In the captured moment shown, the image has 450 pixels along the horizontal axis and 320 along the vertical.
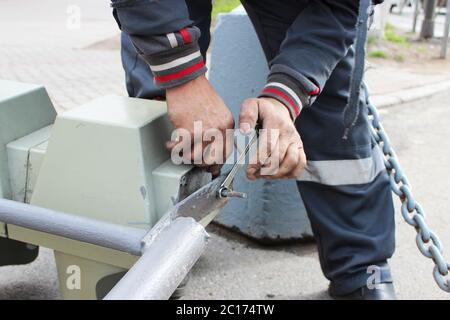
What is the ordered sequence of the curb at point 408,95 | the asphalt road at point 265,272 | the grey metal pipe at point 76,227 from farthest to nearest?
the curb at point 408,95 → the asphalt road at point 265,272 → the grey metal pipe at point 76,227

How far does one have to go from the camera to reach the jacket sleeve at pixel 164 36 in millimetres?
1325

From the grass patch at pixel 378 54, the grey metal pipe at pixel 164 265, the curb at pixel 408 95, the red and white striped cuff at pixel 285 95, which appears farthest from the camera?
the grass patch at pixel 378 54

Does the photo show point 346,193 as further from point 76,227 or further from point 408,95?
point 408,95

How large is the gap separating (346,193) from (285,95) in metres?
0.62

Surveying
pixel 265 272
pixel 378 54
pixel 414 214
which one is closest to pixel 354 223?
pixel 414 214

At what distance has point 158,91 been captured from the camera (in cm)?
166

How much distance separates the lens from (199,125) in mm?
1352

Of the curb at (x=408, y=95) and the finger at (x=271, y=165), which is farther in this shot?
the curb at (x=408, y=95)

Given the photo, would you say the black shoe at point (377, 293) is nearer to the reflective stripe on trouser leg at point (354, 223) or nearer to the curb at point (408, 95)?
the reflective stripe on trouser leg at point (354, 223)

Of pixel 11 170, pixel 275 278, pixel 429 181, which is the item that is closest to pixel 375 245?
pixel 275 278

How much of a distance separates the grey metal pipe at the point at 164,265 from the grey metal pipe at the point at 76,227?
4.5 inches

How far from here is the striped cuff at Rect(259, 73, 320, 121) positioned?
1428mm

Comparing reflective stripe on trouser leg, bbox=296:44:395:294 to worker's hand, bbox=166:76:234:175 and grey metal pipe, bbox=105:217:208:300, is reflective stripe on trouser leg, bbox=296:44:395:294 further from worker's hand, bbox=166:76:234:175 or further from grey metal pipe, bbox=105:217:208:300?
grey metal pipe, bbox=105:217:208:300

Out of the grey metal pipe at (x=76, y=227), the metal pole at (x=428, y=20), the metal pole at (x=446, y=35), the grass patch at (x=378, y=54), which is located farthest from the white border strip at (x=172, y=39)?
the metal pole at (x=428, y=20)
